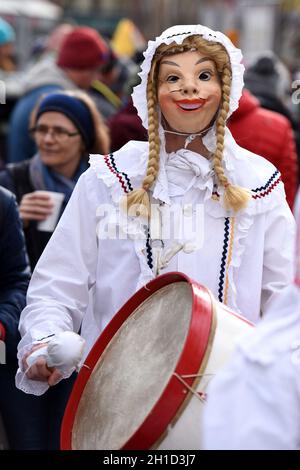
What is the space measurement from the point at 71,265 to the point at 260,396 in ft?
4.27

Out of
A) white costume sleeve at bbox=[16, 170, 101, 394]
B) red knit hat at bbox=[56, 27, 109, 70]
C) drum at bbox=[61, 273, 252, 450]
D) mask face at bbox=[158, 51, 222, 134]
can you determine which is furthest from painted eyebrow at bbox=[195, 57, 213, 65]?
red knit hat at bbox=[56, 27, 109, 70]

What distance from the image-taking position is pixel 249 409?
202 cm

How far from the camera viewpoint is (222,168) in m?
3.21

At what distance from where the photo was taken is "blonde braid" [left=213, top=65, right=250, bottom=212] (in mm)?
3162

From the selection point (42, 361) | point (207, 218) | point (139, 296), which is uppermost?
point (207, 218)

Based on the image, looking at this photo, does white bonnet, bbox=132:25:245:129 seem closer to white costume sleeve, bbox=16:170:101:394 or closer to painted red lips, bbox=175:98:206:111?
painted red lips, bbox=175:98:206:111

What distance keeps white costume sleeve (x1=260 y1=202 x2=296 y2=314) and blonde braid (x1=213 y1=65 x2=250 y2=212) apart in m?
0.12

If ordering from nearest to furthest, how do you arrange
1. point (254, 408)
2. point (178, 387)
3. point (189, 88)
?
1. point (254, 408)
2. point (178, 387)
3. point (189, 88)

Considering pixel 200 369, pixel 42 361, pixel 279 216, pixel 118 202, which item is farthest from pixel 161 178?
pixel 200 369

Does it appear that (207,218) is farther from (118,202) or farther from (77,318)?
(77,318)

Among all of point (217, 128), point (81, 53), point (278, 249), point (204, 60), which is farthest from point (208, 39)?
point (81, 53)

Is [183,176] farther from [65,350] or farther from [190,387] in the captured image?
[190,387]

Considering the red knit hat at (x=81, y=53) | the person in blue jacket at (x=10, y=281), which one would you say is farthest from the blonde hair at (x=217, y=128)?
the red knit hat at (x=81, y=53)

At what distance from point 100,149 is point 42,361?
222 cm
